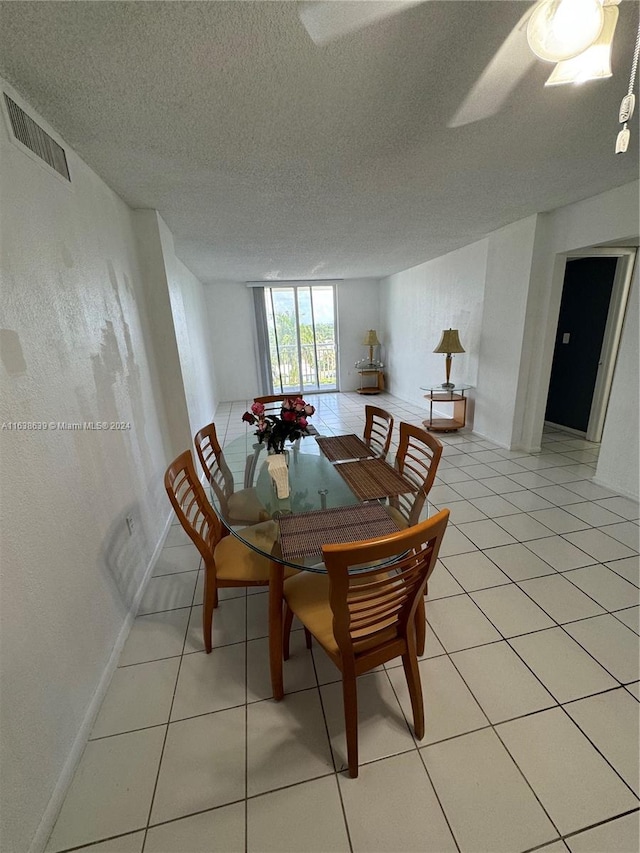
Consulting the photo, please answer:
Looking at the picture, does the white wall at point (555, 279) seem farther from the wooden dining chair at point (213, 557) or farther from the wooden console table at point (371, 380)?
the wooden console table at point (371, 380)

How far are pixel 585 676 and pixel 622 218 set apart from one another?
3121 mm

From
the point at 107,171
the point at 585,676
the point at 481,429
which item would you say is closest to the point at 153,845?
the point at 585,676

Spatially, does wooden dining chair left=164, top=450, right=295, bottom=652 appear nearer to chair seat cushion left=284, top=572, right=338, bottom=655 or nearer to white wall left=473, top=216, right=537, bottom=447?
chair seat cushion left=284, top=572, right=338, bottom=655

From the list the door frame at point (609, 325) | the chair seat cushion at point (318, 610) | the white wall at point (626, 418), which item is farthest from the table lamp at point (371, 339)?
the chair seat cushion at point (318, 610)

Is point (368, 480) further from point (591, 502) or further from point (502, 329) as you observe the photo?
point (502, 329)

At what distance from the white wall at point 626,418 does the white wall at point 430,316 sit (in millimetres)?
1577

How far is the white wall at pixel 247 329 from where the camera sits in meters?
6.27

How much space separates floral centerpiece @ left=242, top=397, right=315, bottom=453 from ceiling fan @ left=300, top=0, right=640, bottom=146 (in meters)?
1.45

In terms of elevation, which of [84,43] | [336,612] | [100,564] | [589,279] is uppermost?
[84,43]

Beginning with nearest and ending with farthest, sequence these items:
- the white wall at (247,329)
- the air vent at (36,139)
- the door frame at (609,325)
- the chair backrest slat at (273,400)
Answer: the air vent at (36,139) < the chair backrest slat at (273,400) < the door frame at (609,325) < the white wall at (247,329)

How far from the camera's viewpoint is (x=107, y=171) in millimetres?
1858

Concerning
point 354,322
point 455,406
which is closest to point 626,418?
point 455,406

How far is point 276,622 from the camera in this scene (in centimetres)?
126

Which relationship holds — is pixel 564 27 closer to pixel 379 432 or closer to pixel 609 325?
pixel 379 432
